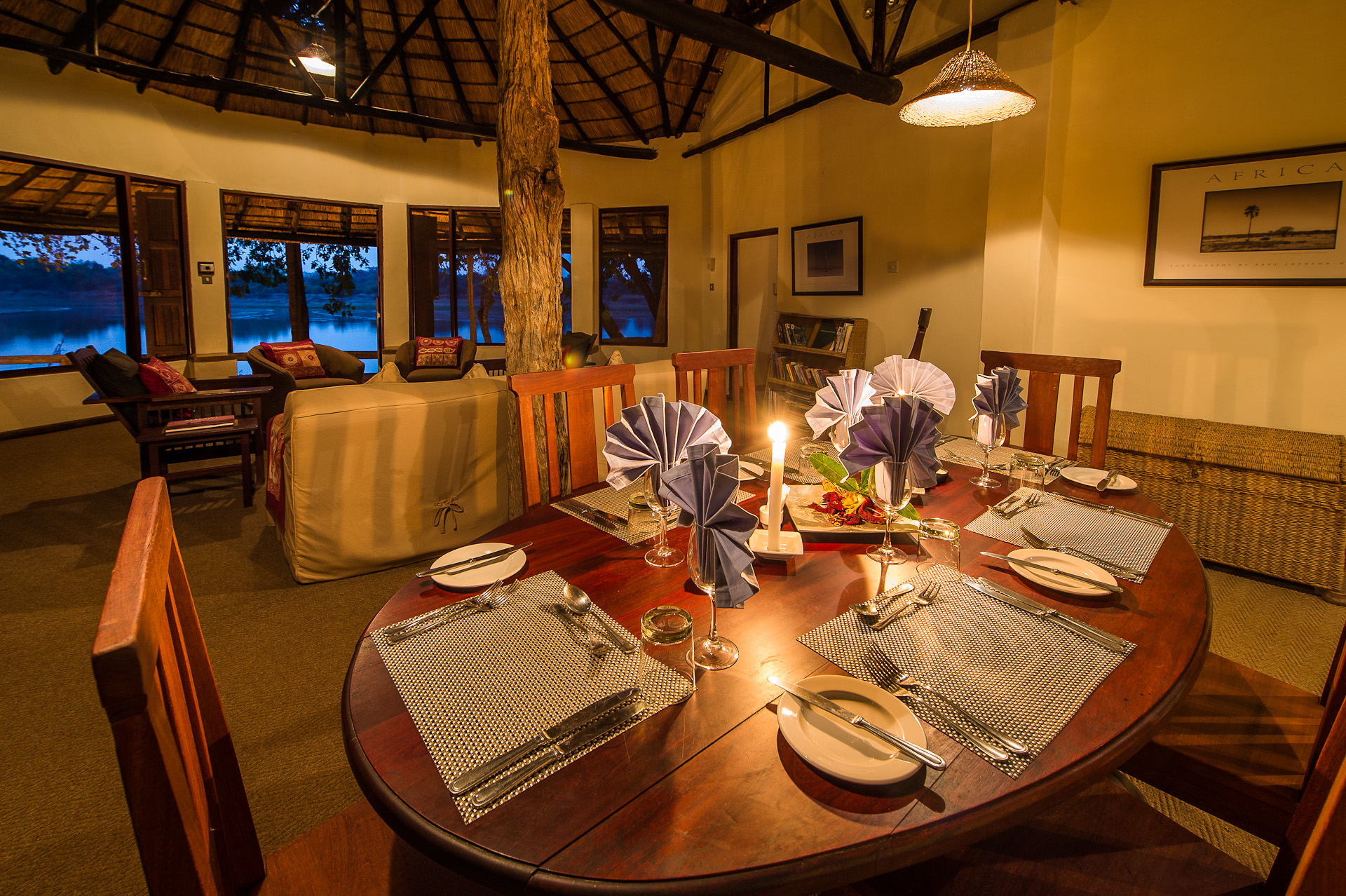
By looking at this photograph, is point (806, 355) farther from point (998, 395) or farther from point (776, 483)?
point (776, 483)

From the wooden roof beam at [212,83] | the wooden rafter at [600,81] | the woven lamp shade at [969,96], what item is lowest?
the woven lamp shade at [969,96]

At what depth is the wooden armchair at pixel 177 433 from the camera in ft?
11.4

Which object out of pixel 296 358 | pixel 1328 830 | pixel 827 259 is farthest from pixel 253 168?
pixel 1328 830

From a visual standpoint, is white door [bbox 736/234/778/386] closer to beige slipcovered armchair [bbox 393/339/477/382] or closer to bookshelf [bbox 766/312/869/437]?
bookshelf [bbox 766/312/869/437]

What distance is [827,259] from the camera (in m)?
5.36

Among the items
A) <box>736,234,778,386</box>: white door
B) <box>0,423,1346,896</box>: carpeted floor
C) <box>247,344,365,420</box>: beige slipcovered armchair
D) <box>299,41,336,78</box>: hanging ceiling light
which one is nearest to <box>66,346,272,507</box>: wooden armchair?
<box>0,423,1346,896</box>: carpeted floor

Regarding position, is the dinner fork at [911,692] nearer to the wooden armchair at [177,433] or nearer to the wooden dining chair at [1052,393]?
the wooden dining chair at [1052,393]

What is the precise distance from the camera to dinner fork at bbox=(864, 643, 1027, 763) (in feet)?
2.31

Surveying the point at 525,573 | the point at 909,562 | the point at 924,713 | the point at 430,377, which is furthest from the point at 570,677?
the point at 430,377

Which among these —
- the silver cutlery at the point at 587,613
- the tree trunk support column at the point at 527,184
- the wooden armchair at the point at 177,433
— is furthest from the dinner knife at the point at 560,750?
the wooden armchair at the point at 177,433

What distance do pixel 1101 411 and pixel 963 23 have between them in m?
3.46

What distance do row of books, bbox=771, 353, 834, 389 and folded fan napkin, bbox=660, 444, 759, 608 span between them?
4.37 meters

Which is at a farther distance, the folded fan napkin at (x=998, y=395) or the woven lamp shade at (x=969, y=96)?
the woven lamp shade at (x=969, y=96)

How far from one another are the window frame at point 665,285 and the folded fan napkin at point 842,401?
649 centimetres
